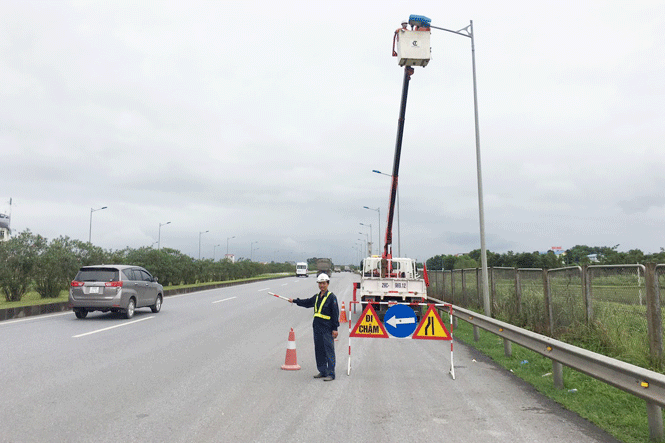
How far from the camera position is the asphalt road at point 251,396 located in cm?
516

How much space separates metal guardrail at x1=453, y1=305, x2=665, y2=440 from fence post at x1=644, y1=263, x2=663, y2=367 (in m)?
1.46

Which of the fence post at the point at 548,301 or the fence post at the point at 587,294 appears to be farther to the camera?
the fence post at the point at 548,301

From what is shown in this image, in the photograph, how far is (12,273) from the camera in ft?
70.4

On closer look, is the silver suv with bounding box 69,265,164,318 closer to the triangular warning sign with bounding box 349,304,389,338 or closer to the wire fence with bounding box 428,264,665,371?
the triangular warning sign with bounding box 349,304,389,338

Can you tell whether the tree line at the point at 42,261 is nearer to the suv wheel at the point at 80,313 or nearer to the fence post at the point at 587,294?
the suv wheel at the point at 80,313

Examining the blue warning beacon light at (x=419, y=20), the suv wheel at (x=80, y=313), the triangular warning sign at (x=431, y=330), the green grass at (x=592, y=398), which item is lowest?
the green grass at (x=592, y=398)

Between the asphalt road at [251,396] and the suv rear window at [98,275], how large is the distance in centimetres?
408

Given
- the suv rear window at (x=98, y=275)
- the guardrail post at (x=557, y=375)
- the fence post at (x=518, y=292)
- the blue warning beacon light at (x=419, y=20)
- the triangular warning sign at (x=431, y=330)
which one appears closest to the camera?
the guardrail post at (x=557, y=375)

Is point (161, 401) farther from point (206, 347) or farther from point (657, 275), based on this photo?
point (657, 275)

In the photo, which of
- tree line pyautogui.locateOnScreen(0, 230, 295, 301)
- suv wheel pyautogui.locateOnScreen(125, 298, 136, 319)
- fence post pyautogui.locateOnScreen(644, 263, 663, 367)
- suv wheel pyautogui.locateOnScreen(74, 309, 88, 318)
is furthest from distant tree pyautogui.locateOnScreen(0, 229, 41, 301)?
fence post pyautogui.locateOnScreen(644, 263, 663, 367)

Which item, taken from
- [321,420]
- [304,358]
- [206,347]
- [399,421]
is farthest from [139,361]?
[399,421]

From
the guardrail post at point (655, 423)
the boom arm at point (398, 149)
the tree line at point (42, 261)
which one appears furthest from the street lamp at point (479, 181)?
the tree line at point (42, 261)

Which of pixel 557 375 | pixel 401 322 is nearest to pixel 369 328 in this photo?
pixel 401 322

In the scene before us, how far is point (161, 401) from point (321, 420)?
209cm
